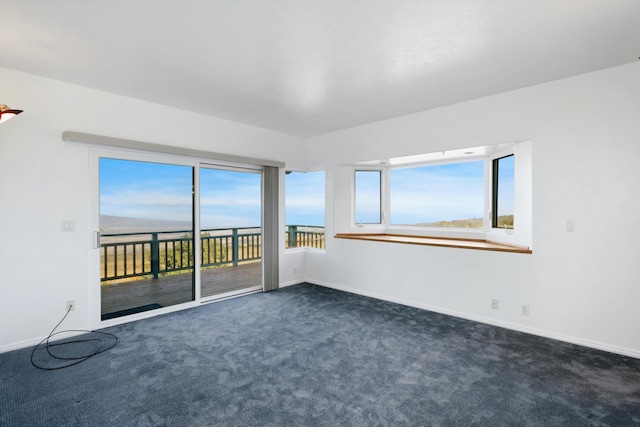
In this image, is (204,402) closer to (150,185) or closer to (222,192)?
(150,185)

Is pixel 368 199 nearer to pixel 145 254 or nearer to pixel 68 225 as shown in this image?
pixel 145 254

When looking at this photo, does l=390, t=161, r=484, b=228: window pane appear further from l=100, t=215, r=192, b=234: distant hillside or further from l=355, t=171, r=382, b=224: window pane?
l=100, t=215, r=192, b=234: distant hillside

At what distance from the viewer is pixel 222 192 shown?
15.5 feet

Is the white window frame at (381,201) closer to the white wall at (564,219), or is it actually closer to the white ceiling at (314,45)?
the white wall at (564,219)

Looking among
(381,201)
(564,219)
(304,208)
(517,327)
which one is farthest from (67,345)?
(564,219)

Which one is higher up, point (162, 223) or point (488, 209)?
point (488, 209)

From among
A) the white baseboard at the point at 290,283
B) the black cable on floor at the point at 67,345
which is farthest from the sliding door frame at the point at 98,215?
the white baseboard at the point at 290,283

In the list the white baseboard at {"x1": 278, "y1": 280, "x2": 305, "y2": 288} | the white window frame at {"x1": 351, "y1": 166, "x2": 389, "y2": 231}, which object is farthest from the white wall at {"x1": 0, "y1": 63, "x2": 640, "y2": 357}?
the white baseboard at {"x1": 278, "y1": 280, "x2": 305, "y2": 288}

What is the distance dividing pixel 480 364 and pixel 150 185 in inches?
158

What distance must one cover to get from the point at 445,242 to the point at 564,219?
1.34 m

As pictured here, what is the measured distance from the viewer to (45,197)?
301cm

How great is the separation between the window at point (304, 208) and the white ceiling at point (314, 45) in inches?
83.2

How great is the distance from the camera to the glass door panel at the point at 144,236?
3516 mm

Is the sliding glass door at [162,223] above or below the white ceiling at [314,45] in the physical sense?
below
